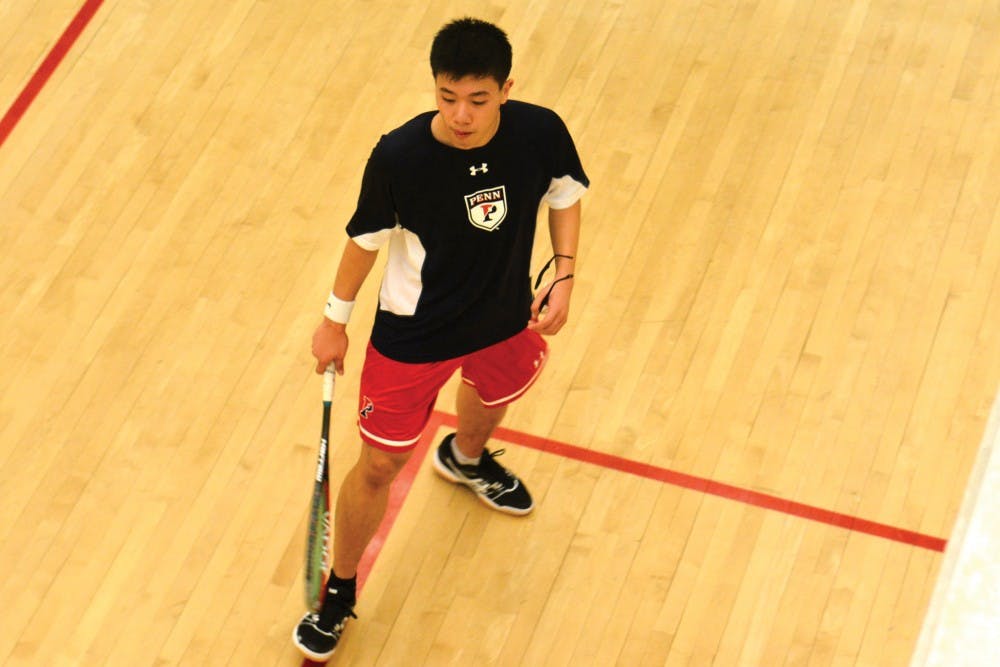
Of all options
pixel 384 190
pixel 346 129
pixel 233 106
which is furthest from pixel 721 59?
pixel 384 190

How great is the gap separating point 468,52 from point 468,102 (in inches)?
3.4

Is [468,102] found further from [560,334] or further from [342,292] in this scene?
[560,334]

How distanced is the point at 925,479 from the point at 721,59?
5.28ft

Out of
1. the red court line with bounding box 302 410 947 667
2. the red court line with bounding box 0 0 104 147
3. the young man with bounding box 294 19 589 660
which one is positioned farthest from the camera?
the red court line with bounding box 0 0 104 147

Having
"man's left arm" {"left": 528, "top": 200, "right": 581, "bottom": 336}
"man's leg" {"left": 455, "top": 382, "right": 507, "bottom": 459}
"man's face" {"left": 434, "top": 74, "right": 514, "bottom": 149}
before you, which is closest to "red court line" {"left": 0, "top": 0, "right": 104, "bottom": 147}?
"man's leg" {"left": 455, "top": 382, "right": 507, "bottom": 459}

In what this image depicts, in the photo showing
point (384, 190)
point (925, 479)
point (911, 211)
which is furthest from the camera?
point (911, 211)

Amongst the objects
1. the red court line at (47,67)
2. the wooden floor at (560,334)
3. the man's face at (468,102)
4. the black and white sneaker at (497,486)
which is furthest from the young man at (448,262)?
the red court line at (47,67)

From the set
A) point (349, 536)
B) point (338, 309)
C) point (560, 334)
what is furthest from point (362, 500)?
point (560, 334)

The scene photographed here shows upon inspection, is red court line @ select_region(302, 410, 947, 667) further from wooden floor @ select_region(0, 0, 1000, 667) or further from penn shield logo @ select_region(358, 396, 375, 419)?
penn shield logo @ select_region(358, 396, 375, 419)

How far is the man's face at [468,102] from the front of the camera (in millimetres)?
2219

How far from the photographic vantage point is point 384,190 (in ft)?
7.72

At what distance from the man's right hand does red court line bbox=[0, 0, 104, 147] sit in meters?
1.97

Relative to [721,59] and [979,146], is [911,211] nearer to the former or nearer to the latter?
[979,146]

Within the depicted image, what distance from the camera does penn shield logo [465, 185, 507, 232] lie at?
2.39 meters
